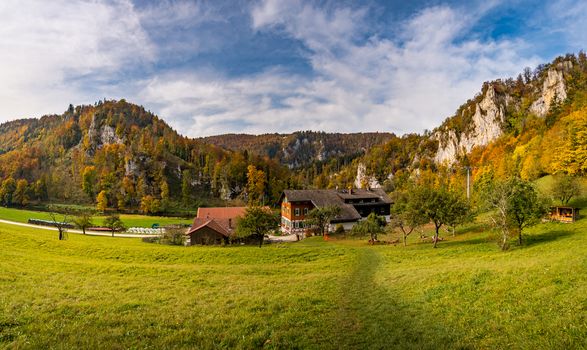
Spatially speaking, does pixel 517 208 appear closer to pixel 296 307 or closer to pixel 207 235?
pixel 296 307

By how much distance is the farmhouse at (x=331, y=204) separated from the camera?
70875 mm

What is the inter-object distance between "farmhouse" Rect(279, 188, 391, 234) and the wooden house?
121 feet

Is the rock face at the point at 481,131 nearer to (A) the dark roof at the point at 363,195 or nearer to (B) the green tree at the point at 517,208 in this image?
(A) the dark roof at the point at 363,195

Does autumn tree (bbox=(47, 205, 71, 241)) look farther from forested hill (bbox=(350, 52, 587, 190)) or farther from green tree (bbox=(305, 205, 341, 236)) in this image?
forested hill (bbox=(350, 52, 587, 190))

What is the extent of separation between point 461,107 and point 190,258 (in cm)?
20761

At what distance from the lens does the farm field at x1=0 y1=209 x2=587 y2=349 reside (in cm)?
1044

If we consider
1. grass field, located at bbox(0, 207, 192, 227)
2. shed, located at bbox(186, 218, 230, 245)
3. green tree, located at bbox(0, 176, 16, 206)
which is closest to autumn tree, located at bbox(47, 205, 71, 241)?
grass field, located at bbox(0, 207, 192, 227)

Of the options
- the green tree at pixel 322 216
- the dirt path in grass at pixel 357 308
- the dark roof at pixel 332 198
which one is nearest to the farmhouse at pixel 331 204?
the dark roof at pixel 332 198

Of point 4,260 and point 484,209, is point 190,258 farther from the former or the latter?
point 484,209

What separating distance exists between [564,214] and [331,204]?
4183 centimetres

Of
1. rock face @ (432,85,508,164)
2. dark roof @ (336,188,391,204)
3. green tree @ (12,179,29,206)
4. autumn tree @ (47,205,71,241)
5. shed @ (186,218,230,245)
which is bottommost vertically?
shed @ (186,218,230,245)

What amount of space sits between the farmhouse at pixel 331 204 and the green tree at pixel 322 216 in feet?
12.9

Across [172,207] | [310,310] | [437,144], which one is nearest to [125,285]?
[310,310]

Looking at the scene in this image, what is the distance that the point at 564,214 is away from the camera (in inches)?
1444
